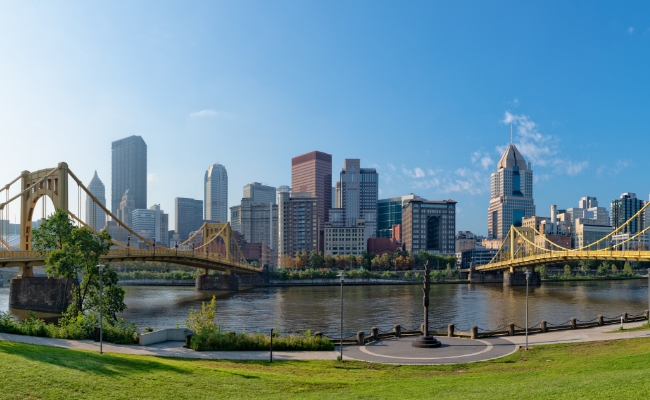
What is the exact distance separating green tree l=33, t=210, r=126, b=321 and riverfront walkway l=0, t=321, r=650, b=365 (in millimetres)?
7878

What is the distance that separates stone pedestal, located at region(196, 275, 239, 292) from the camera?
115m

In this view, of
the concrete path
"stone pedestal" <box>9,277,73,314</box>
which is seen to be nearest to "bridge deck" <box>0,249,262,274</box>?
"stone pedestal" <box>9,277,73,314</box>

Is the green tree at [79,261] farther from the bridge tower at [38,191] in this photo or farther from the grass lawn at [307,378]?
the grass lawn at [307,378]

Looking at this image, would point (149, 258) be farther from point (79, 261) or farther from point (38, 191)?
point (79, 261)

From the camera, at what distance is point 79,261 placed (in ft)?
158

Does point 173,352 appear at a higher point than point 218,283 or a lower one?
higher

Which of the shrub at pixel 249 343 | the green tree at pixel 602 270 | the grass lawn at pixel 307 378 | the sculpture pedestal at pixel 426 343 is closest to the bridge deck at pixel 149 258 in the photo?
the shrub at pixel 249 343

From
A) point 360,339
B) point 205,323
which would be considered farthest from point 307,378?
point 205,323

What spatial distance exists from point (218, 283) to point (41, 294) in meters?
56.5

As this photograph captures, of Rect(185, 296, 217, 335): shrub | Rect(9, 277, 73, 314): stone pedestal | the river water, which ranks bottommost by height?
the river water

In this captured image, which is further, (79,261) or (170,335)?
(79,261)

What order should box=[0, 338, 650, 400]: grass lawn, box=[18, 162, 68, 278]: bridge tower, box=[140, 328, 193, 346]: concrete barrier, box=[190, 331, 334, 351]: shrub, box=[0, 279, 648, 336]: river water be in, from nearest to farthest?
box=[0, 338, 650, 400]: grass lawn → box=[190, 331, 334, 351]: shrub → box=[140, 328, 193, 346]: concrete barrier → box=[0, 279, 648, 336]: river water → box=[18, 162, 68, 278]: bridge tower

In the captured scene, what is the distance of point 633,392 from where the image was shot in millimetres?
16297

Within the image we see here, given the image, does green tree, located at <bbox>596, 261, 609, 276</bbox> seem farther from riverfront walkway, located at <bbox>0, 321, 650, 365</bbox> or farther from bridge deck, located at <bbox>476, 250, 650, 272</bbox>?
riverfront walkway, located at <bbox>0, 321, 650, 365</bbox>
